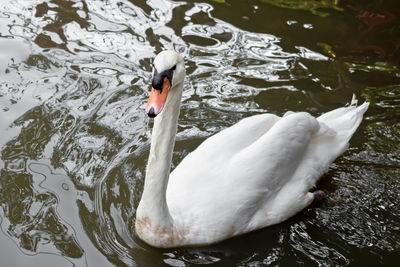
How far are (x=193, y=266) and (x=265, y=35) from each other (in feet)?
15.3

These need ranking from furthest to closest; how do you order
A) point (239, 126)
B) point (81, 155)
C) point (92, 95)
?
point (92, 95) < point (81, 155) < point (239, 126)

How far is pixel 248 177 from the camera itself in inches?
206

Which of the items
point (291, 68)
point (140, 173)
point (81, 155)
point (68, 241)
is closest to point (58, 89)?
point (81, 155)

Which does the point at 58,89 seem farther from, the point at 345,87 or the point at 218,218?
the point at 345,87

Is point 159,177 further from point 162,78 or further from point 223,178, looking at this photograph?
point 162,78

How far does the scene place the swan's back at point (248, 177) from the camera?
507 centimetres

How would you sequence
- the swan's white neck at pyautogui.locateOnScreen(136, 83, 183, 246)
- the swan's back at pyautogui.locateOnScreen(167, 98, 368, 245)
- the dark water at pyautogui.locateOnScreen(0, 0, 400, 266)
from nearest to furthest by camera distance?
1. the swan's white neck at pyautogui.locateOnScreen(136, 83, 183, 246)
2. the swan's back at pyautogui.locateOnScreen(167, 98, 368, 245)
3. the dark water at pyautogui.locateOnScreen(0, 0, 400, 266)

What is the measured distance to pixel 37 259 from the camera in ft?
16.4

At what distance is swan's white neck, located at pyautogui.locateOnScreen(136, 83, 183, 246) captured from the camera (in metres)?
4.70

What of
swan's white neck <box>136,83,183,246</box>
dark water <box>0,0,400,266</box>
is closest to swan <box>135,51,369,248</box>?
swan's white neck <box>136,83,183,246</box>

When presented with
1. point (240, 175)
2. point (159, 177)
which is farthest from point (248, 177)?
point (159, 177)

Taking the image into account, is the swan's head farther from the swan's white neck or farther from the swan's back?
the swan's back

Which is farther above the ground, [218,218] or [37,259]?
[218,218]

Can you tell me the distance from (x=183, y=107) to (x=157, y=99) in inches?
111
